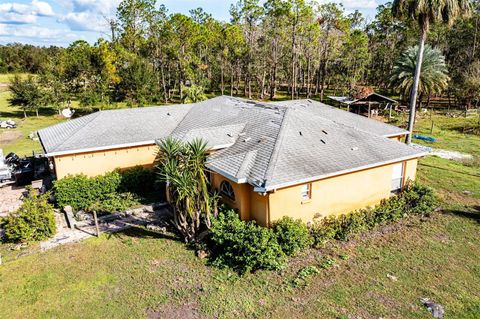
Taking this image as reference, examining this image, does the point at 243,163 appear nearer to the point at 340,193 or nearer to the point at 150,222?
the point at 340,193

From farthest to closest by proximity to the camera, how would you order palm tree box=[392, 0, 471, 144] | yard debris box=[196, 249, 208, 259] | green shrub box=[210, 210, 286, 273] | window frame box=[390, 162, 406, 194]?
palm tree box=[392, 0, 471, 144] → window frame box=[390, 162, 406, 194] → yard debris box=[196, 249, 208, 259] → green shrub box=[210, 210, 286, 273]

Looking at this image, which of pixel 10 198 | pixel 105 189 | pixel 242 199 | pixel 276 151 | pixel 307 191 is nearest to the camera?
pixel 307 191

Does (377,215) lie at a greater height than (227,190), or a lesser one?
lesser

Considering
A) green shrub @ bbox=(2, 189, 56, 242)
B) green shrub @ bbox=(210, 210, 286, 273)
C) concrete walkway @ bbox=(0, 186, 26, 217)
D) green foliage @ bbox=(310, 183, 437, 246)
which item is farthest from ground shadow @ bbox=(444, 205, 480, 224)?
concrete walkway @ bbox=(0, 186, 26, 217)

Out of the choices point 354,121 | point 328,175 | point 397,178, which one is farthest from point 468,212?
point 328,175

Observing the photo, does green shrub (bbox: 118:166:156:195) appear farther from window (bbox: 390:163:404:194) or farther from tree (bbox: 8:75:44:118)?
tree (bbox: 8:75:44:118)

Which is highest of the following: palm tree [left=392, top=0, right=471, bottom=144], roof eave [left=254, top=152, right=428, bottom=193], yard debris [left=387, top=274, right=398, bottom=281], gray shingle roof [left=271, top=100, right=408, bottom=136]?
palm tree [left=392, top=0, right=471, bottom=144]

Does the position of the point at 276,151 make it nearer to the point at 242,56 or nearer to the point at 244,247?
the point at 244,247
